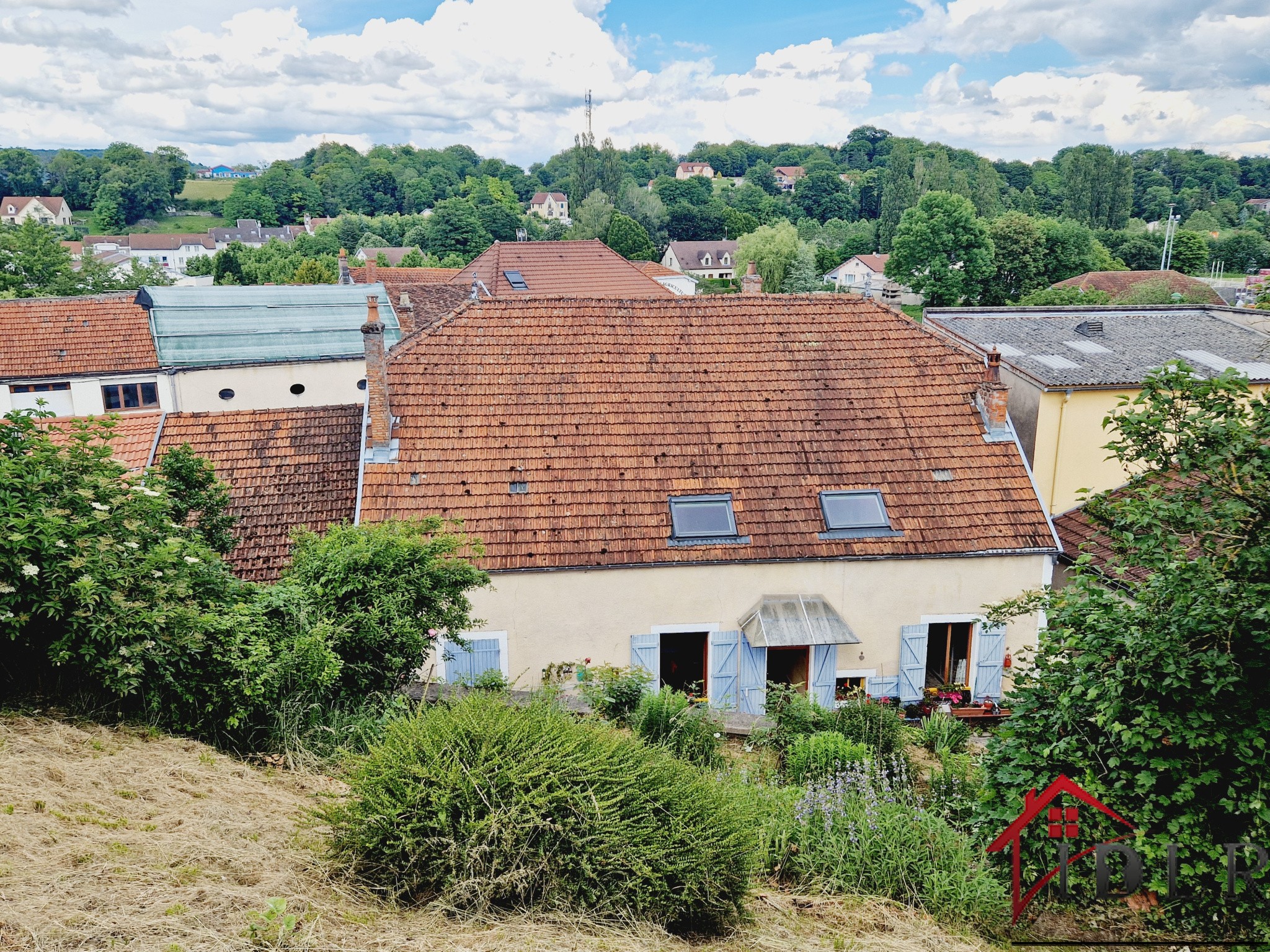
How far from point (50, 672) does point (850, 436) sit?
11.7m

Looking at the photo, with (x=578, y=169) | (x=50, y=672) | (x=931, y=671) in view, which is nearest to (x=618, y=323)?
(x=931, y=671)

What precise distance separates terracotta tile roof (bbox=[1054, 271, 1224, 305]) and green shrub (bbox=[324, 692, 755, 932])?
54.6 metres

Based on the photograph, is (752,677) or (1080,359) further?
(1080,359)

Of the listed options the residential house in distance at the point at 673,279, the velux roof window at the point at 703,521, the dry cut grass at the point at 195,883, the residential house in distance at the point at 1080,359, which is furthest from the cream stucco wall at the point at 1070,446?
the residential house in distance at the point at 673,279

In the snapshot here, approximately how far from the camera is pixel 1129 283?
60062mm

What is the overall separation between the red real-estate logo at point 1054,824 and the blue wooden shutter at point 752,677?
22.8 feet

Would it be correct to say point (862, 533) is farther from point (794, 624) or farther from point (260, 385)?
point (260, 385)

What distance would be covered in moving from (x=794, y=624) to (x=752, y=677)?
1108mm

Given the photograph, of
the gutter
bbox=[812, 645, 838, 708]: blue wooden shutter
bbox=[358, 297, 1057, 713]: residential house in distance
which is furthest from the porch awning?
the gutter

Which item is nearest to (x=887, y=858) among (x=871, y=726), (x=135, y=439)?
(x=871, y=726)

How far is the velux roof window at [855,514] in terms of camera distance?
555 inches

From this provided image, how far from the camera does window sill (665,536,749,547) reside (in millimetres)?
13727

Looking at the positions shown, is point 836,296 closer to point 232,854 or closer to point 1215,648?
point 1215,648

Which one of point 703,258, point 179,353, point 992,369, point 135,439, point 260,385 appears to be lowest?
point 260,385
